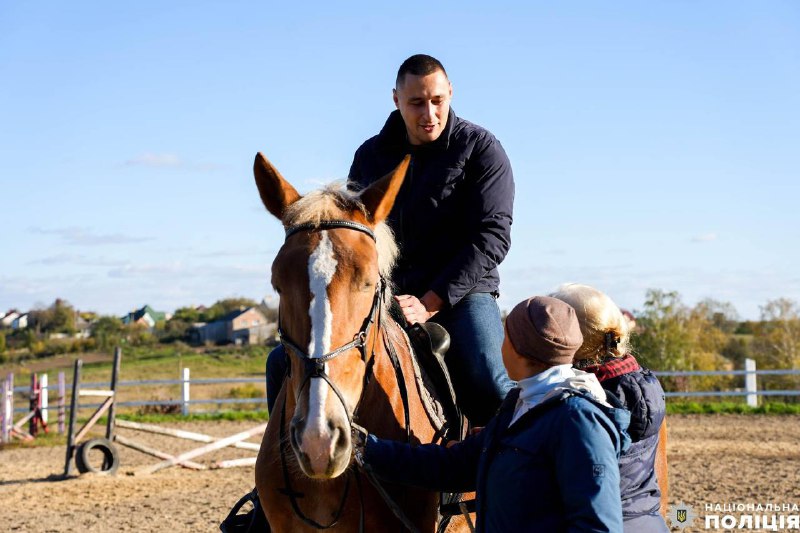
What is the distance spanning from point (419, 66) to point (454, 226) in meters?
0.81

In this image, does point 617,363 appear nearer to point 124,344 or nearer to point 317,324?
point 317,324

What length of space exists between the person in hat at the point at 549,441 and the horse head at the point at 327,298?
52 centimetres

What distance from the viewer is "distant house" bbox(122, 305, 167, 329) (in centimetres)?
6022

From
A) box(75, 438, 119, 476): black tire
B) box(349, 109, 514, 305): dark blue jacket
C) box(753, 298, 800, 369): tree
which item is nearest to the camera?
box(349, 109, 514, 305): dark blue jacket

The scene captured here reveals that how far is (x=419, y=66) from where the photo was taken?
4.15 meters

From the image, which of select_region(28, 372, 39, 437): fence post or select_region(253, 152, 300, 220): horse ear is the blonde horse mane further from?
select_region(28, 372, 39, 437): fence post

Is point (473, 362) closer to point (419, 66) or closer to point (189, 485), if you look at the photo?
point (419, 66)

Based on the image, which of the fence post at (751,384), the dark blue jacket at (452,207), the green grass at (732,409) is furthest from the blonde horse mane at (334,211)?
the fence post at (751,384)

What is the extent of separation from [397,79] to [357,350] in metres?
1.78

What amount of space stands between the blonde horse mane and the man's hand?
1.22 feet

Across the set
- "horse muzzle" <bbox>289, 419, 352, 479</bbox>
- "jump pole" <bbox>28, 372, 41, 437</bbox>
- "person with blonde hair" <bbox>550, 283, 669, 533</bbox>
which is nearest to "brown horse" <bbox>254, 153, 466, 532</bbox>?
"horse muzzle" <bbox>289, 419, 352, 479</bbox>

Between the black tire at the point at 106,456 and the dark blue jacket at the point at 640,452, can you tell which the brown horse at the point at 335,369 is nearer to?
the dark blue jacket at the point at 640,452

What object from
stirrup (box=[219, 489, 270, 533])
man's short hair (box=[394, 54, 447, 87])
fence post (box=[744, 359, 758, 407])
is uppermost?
man's short hair (box=[394, 54, 447, 87])

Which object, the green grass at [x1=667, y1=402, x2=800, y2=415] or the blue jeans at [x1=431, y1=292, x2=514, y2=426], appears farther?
the green grass at [x1=667, y1=402, x2=800, y2=415]
